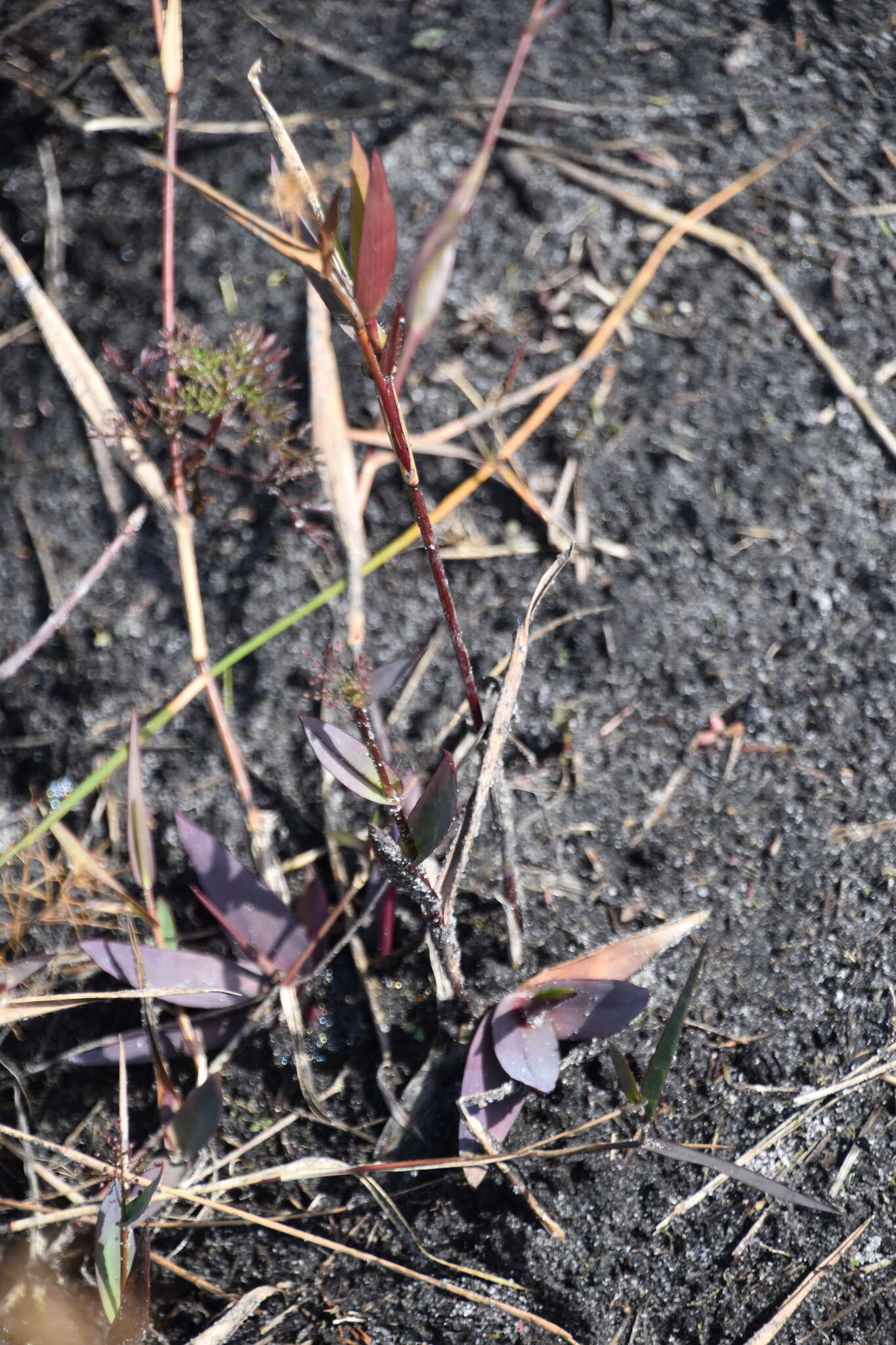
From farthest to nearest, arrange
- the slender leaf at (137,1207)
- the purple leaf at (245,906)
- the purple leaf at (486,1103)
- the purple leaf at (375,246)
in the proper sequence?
1. the purple leaf at (245,906)
2. the purple leaf at (486,1103)
3. the slender leaf at (137,1207)
4. the purple leaf at (375,246)

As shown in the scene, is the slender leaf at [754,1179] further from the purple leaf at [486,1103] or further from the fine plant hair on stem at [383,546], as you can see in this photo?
the fine plant hair on stem at [383,546]

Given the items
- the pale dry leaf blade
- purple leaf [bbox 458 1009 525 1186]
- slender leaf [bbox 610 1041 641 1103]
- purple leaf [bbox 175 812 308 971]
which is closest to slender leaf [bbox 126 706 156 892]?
purple leaf [bbox 175 812 308 971]

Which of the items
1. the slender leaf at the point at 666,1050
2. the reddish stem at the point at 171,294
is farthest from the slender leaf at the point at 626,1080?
the reddish stem at the point at 171,294

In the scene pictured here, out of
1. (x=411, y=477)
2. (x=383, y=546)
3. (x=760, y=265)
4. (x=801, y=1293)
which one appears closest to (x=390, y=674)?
(x=411, y=477)

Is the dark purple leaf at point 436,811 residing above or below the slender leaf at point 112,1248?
above

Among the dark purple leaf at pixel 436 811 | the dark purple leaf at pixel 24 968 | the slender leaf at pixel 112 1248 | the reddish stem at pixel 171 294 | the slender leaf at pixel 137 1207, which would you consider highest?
the reddish stem at pixel 171 294

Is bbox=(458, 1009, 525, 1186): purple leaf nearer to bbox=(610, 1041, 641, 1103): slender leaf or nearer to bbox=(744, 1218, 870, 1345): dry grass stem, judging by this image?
bbox=(610, 1041, 641, 1103): slender leaf

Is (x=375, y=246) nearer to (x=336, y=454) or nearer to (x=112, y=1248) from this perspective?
(x=336, y=454)

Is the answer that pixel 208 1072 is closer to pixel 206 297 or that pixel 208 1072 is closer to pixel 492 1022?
pixel 492 1022
